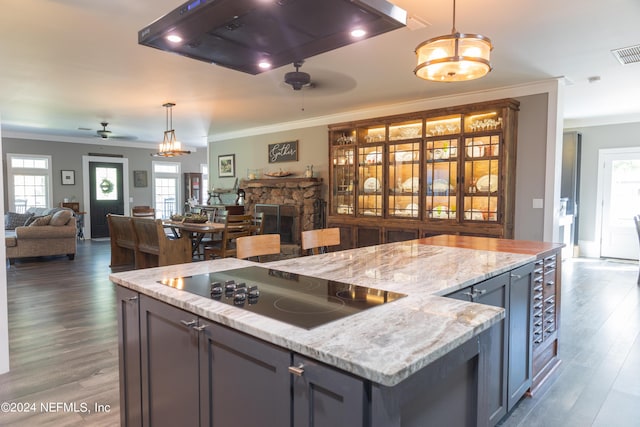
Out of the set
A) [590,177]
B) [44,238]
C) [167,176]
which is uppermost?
[167,176]

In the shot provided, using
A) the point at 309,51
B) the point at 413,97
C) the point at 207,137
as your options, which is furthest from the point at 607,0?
the point at 207,137

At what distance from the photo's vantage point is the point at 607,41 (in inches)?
139

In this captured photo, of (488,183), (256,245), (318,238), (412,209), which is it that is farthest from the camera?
(412,209)

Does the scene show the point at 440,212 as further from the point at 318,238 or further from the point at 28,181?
the point at 28,181

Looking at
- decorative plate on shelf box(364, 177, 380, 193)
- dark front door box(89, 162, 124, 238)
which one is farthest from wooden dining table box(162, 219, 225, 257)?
dark front door box(89, 162, 124, 238)

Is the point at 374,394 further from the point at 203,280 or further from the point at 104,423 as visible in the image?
the point at 104,423

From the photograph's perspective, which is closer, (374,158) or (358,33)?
(358,33)

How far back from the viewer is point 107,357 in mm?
3020

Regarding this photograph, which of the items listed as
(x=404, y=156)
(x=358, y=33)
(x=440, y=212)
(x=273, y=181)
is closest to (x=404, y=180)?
(x=404, y=156)

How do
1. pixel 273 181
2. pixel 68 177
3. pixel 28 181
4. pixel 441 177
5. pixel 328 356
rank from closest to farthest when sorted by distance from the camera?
1. pixel 328 356
2. pixel 441 177
3. pixel 273 181
4. pixel 28 181
5. pixel 68 177

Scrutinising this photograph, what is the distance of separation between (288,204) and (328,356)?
6.61 m

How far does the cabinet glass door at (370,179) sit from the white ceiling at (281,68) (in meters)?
0.75

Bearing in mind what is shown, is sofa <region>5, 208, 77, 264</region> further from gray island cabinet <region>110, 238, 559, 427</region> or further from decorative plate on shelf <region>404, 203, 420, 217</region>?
gray island cabinet <region>110, 238, 559, 427</region>

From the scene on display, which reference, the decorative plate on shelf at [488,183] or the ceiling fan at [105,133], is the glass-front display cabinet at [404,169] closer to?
the decorative plate on shelf at [488,183]
